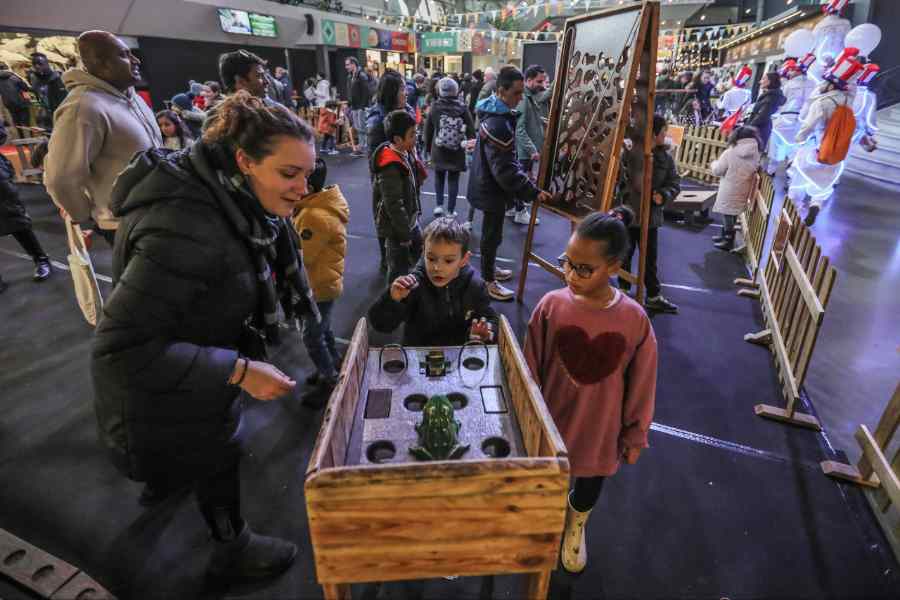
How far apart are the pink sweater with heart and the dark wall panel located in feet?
45.5

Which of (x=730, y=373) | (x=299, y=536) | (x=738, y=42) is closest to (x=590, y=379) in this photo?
(x=299, y=536)

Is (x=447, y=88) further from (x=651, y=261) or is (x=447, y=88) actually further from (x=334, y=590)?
(x=334, y=590)

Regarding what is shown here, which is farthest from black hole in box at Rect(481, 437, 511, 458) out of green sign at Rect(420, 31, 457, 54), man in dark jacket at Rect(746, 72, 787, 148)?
green sign at Rect(420, 31, 457, 54)

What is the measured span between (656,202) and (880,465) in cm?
227

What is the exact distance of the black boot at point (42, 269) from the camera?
4629mm

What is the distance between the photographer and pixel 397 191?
11.1 ft

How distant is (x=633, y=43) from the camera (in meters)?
2.85

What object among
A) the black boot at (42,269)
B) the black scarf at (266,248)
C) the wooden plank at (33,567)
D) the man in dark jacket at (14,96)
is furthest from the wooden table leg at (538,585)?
the man in dark jacket at (14,96)

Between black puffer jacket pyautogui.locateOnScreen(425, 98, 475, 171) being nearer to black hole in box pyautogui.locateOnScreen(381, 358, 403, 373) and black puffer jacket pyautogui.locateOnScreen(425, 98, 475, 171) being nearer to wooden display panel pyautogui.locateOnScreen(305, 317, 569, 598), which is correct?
black hole in box pyautogui.locateOnScreen(381, 358, 403, 373)

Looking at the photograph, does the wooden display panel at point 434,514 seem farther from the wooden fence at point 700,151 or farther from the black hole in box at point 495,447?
the wooden fence at point 700,151

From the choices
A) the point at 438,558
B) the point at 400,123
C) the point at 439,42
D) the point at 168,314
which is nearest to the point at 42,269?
the point at 400,123

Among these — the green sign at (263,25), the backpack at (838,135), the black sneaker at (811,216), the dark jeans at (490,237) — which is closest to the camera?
the dark jeans at (490,237)

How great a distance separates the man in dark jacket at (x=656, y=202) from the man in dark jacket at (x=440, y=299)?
213 centimetres

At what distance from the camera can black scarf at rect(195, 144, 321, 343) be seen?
4.31 feet
